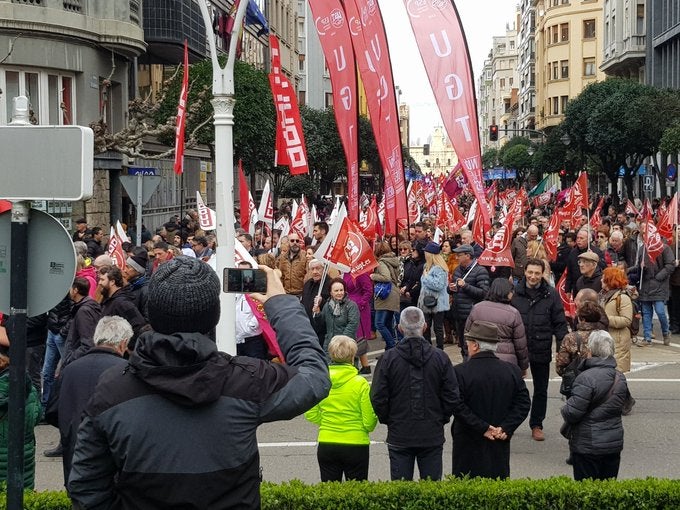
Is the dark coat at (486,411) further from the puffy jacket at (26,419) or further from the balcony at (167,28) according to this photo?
the balcony at (167,28)

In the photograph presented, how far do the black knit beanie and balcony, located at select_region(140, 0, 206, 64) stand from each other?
30427mm

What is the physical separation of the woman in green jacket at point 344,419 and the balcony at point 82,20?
65.1ft

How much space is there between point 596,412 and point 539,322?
2.71m

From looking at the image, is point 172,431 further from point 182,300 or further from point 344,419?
point 344,419

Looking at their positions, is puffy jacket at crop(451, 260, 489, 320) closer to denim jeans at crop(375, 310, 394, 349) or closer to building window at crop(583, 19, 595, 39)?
denim jeans at crop(375, 310, 394, 349)

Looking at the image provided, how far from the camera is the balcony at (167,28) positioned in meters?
32.7

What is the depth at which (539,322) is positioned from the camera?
31.5 feet

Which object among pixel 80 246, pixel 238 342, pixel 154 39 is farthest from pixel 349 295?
pixel 154 39

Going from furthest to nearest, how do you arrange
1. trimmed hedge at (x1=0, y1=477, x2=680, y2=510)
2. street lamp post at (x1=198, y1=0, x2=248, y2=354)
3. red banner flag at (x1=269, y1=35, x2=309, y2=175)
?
red banner flag at (x1=269, y1=35, x2=309, y2=175) < street lamp post at (x1=198, y1=0, x2=248, y2=354) < trimmed hedge at (x1=0, y1=477, x2=680, y2=510)

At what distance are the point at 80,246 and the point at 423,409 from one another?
808 centimetres

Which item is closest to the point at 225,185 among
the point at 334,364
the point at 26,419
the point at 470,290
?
the point at 334,364

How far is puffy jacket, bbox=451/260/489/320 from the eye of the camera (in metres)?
13.2

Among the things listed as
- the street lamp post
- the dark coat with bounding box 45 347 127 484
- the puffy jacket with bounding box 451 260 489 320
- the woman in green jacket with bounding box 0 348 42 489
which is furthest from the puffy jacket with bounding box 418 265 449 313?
the woman in green jacket with bounding box 0 348 42 489

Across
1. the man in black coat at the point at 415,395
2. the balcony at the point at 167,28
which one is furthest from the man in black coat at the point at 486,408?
the balcony at the point at 167,28
